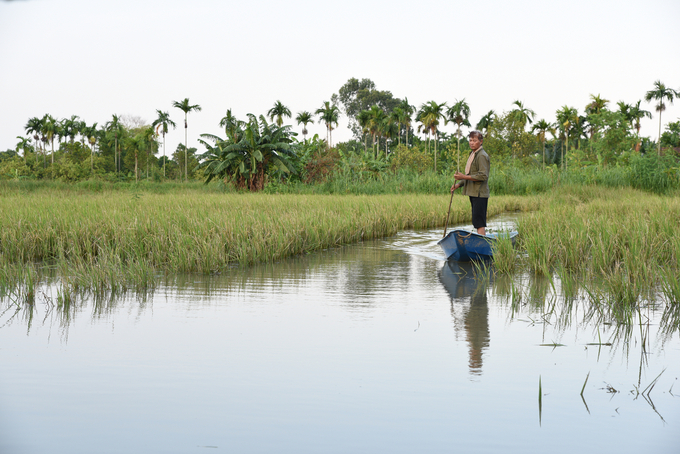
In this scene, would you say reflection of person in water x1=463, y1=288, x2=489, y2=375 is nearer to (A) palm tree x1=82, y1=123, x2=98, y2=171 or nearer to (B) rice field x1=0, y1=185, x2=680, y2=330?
(B) rice field x1=0, y1=185, x2=680, y2=330

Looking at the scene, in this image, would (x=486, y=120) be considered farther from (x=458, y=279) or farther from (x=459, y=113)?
(x=458, y=279)

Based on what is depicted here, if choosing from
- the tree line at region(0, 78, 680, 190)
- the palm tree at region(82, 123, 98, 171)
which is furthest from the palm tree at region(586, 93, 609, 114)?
the palm tree at region(82, 123, 98, 171)

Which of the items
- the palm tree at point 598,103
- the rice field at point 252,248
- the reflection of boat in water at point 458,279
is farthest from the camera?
the palm tree at point 598,103

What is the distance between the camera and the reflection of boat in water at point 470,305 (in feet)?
14.2

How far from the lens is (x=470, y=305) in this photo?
5855 millimetres

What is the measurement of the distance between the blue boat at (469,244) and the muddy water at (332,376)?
2.35 m

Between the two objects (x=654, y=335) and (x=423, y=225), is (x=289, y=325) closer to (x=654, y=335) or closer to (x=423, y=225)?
(x=654, y=335)

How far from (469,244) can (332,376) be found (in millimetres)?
5427

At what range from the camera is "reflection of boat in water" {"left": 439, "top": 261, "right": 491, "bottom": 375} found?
14.2ft

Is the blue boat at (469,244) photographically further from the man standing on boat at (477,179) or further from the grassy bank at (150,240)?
Result: the grassy bank at (150,240)

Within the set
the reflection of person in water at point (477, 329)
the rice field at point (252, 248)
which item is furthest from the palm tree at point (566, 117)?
the reflection of person in water at point (477, 329)

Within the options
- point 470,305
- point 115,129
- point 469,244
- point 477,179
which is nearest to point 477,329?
point 470,305

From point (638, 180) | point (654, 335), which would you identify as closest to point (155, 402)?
point (654, 335)

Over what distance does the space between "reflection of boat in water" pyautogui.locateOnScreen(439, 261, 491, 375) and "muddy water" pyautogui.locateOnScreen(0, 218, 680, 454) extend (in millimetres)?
29
